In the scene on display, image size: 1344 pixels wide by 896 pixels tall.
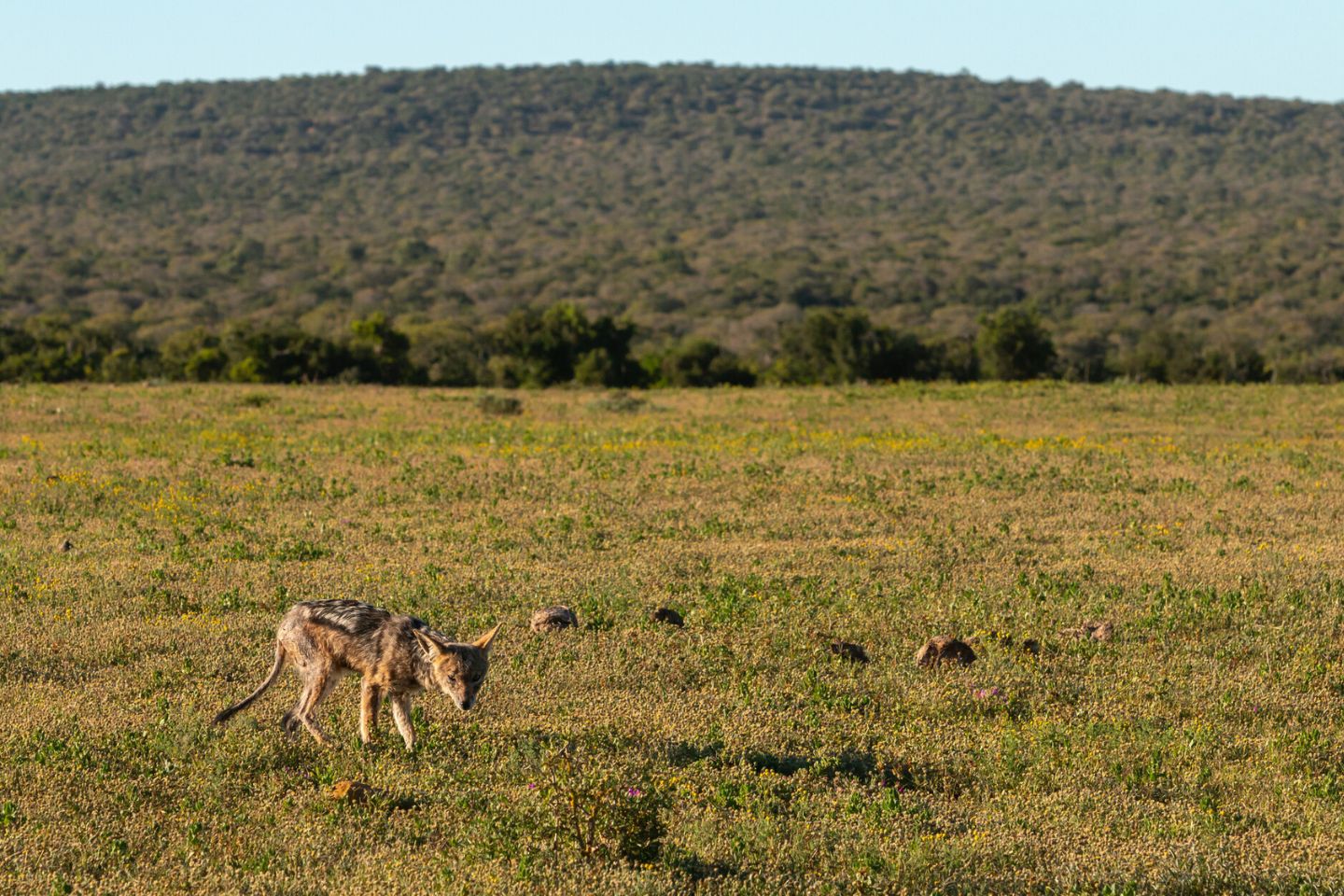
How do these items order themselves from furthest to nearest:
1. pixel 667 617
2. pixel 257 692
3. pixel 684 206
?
pixel 684 206 → pixel 667 617 → pixel 257 692

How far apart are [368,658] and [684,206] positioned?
144m

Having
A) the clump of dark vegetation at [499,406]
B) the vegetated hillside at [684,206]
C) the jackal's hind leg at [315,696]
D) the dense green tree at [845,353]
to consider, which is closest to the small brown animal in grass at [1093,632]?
the jackal's hind leg at [315,696]

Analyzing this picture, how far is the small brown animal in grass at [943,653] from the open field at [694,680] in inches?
9.5

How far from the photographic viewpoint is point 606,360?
48.8 m

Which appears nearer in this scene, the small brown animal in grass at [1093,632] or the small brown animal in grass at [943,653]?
the small brown animal in grass at [943,653]

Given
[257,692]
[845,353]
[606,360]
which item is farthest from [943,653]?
[845,353]

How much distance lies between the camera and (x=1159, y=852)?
290 inches

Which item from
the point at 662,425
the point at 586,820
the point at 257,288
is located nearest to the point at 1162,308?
the point at 257,288

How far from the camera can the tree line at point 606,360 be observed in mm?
47938

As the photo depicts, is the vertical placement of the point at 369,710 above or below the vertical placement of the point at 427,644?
below

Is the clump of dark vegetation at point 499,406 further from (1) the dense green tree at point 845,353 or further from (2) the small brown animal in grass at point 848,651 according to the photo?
(2) the small brown animal in grass at point 848,651

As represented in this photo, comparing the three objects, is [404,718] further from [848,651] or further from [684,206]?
[684,206]

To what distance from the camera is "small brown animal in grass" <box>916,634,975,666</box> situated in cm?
1096

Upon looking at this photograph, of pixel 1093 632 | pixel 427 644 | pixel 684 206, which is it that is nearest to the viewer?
pixel 427 644
